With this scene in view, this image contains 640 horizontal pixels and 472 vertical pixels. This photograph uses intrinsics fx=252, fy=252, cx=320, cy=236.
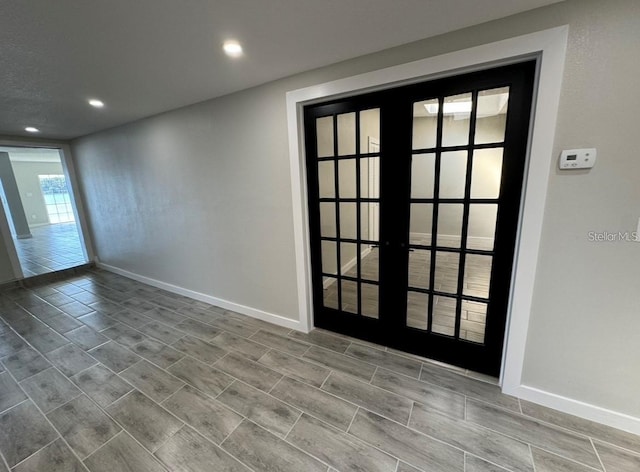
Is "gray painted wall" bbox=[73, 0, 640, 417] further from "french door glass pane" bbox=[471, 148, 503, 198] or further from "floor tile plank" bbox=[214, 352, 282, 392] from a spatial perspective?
"floor tile plank" bbox=[214, 352, 282, 392]

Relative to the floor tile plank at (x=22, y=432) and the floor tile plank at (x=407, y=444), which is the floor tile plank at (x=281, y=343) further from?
the floor tile plank at (x=22, y=432)

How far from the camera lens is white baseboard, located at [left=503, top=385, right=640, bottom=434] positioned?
4.92ft

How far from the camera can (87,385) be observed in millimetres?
2031

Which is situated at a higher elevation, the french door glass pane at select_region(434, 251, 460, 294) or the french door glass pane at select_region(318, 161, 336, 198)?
the french door glass pane at select_region(318, 161, 336, 198)

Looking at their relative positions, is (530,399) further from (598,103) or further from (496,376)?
(598,103)

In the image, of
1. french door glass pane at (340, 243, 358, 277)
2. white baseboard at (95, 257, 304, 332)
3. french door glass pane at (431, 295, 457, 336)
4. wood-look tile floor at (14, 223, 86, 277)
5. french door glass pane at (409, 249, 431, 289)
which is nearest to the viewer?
french door glass pane at (409, 249, 431, 289)

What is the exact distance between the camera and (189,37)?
1.56m

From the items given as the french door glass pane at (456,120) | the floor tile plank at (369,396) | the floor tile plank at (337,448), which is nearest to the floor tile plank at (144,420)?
the floor tile plank at (337,448)

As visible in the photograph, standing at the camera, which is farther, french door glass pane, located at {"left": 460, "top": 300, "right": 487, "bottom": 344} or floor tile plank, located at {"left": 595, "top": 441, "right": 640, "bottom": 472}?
french door glass pane, located at {"left": 460, "top": 300, "right": 487, "bottom": 344}

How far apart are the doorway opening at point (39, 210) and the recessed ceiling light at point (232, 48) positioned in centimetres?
490

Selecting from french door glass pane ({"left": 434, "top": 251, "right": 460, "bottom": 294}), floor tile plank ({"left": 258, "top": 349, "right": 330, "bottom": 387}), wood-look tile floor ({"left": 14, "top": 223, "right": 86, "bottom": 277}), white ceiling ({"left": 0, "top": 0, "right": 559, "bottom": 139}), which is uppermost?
white ceiling ({"left": 0, "top": 0, "right": 559, "bottom": 139})

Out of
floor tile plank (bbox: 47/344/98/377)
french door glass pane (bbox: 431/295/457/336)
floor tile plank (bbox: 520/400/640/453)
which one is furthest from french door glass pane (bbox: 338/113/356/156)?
floor tile plank (bbox: 47/344/98/377)

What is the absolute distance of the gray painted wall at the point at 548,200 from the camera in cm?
132

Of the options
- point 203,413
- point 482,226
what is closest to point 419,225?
point 482,226
